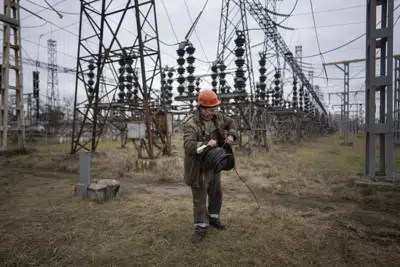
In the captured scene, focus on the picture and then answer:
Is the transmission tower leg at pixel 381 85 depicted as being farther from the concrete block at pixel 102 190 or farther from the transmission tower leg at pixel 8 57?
the transmission tower leg at pixel 8 57

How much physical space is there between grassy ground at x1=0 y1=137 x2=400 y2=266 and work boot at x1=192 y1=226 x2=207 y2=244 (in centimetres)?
8

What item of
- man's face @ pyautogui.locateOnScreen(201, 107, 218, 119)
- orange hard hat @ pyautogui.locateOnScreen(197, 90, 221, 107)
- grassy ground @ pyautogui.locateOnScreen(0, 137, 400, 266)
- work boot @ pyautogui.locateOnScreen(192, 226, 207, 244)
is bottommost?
grassy ground @ pyautogui.locateOnScreen(0, 137, 400, 266)

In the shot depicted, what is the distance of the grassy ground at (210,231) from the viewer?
2.95 metres

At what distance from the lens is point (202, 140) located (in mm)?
3348

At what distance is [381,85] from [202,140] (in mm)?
4787

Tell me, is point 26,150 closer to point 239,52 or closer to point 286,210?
point 239,52

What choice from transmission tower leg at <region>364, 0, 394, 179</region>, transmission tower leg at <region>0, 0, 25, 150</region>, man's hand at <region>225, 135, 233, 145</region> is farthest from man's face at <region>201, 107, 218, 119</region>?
→ transmission tower leg at <region>0, 0, 25, 150</region>

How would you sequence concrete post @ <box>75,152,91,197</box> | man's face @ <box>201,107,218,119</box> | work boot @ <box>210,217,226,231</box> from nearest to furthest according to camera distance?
man's face @ <box>201,107,218,119</box> < work boot @ <box>210,217,226,231</box> < concrete post @ <box>75,152,91,197</box>

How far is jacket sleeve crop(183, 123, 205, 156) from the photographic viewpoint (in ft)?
10.2

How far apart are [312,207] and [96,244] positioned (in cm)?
391

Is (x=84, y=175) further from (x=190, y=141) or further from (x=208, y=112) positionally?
(x=208, y=112)

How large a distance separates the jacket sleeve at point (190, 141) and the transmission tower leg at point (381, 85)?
4662mm

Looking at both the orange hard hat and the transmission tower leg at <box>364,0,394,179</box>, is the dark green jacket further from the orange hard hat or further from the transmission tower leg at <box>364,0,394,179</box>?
the transmission tower leg at <box>364,0,394,179</box>

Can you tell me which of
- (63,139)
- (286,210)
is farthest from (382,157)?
(63,139)
